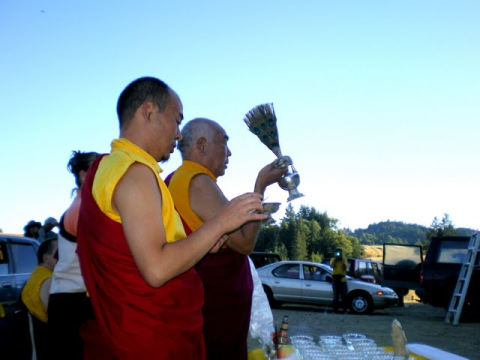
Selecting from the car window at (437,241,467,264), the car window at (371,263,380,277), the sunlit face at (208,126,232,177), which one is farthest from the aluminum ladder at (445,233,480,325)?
the sunlit face at (208,126,232,177)

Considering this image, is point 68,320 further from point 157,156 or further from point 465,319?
point 465,319

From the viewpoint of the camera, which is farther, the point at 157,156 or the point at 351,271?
the point at 351,271

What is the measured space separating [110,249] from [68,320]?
1.64 m

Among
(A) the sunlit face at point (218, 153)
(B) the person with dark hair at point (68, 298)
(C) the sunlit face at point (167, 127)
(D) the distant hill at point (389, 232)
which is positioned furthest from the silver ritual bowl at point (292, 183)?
(D) the distant hill at point (389, 232)

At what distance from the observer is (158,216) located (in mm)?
1677

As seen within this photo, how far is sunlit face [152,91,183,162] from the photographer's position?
6.40ft

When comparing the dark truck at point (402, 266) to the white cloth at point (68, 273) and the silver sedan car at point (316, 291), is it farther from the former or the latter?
the white cloth at point (68, 273)

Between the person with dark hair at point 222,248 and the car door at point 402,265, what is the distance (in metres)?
15.6

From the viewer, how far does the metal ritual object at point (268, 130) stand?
107 inches

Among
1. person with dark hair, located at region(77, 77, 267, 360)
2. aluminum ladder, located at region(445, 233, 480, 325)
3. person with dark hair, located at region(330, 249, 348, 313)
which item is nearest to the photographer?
person with dark hair, located at region(77, 77, 267, 360)

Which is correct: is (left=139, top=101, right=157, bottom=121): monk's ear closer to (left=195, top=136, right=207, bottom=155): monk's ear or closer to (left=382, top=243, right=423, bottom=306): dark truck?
(left=195, top=136, right=207, bottom=155): monk's ear

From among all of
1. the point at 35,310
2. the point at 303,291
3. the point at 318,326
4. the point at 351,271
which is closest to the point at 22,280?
the point at 35,310

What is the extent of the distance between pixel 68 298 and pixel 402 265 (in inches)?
627

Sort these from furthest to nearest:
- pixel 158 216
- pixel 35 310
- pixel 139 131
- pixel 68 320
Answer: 1. pixel 35 310
2. pixel 68 320
3. pixel 139 131
4. pixel 158 216
